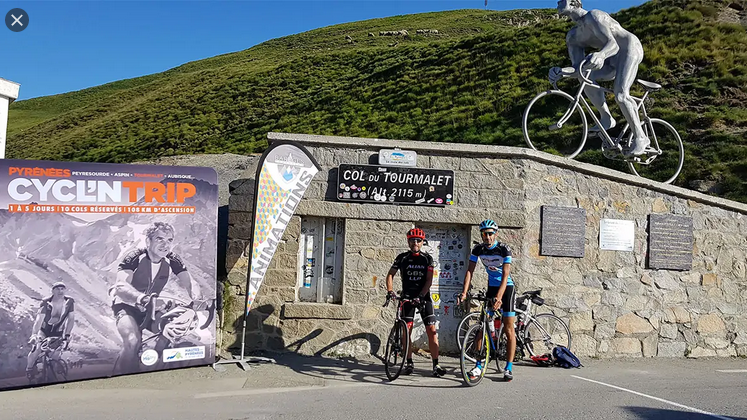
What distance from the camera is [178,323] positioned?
7.01 m

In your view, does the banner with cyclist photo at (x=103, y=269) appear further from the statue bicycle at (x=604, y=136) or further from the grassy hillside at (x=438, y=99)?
the grassy hillside at (x=438, y=99)

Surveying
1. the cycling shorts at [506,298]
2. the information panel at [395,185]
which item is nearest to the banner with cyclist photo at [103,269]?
the information panel at [395,185]

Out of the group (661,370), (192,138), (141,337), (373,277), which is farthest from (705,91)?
(192,138)

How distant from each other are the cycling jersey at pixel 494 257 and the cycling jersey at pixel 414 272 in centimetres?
60

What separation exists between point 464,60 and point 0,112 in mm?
26853

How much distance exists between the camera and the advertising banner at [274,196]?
7.27 metres

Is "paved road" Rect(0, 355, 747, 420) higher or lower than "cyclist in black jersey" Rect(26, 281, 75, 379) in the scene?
lower

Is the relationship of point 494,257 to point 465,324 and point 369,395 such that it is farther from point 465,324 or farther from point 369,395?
point 369,395

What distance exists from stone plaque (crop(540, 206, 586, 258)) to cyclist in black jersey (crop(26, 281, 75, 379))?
6.29 metres

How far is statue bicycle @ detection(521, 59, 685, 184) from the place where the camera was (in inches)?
402

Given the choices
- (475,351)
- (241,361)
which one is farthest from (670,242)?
(241,361)

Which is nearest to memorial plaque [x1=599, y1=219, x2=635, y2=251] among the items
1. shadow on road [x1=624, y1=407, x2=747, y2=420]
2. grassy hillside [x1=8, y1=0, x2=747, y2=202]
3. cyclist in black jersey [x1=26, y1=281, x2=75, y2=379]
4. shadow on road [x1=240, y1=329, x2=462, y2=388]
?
shadow on road [x1=240, y1=329, x2=462, y2=388]

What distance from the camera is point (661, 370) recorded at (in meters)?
8.18

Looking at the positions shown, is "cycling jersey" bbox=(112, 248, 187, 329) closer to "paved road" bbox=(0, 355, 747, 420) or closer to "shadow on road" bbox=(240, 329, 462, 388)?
"paved road" bbox=(0, 355, 747, 420)
